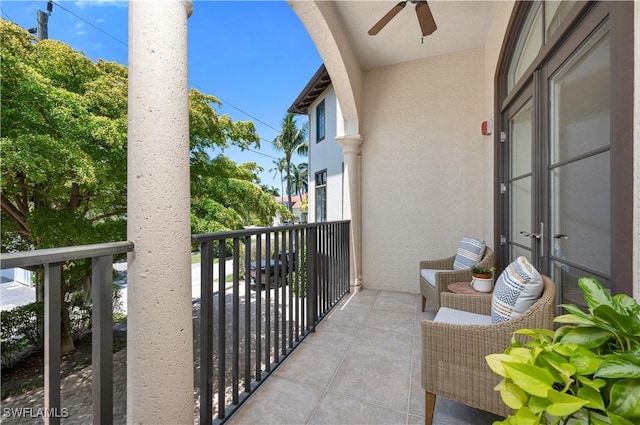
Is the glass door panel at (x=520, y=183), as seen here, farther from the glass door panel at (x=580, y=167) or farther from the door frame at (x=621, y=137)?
the door frame at (x=621, y=137)

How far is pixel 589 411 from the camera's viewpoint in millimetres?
602

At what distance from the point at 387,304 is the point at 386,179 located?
5.64 ft

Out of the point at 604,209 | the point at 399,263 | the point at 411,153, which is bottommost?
the point at 399,263

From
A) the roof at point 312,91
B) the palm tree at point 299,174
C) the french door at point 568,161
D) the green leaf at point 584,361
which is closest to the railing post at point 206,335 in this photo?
the green leaf at point 584,361

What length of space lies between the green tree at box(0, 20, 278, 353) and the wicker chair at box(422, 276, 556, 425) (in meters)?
3.11

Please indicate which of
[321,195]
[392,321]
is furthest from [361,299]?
[321,195]

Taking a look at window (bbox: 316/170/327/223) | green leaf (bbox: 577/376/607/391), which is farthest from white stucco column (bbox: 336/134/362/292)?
window (bbox: 316/170/327/223)

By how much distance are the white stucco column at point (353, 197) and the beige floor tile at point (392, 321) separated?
2.71ft

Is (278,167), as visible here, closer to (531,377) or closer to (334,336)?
(334,336)

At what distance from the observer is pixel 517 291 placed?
146 cm

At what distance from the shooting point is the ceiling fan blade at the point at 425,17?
2.30 m

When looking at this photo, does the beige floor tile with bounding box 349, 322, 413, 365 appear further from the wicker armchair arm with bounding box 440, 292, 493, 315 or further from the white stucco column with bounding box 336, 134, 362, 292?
the white stucco column with bounding box 336, 134, 362, 292

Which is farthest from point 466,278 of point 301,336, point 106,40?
point 106,40

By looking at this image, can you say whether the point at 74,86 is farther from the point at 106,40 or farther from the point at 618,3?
the point at 618,3
